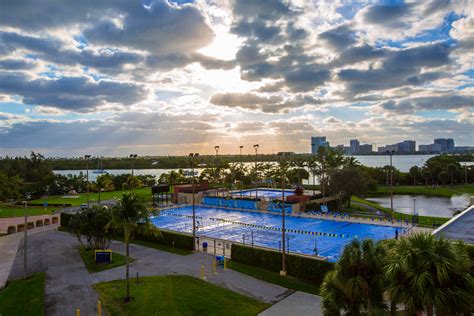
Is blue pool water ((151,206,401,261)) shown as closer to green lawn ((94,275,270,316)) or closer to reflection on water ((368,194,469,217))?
green lawn ((94,275,270,316))

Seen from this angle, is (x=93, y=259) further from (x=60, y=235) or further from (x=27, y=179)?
(x=27, y=179)

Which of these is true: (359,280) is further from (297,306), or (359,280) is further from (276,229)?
(276,229)

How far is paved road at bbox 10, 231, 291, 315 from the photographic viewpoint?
1816cm

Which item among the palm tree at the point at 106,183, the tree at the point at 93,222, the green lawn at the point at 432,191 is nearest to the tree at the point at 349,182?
the green lawn at the point at 432,191

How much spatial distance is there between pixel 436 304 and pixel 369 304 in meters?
2.67

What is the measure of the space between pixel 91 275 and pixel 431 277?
69.5 feet

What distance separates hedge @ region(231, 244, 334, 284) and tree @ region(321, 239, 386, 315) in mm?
8636

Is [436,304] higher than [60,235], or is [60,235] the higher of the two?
[436,304]

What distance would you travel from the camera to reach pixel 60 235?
1430 inches

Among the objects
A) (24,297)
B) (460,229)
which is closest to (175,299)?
(24,297)

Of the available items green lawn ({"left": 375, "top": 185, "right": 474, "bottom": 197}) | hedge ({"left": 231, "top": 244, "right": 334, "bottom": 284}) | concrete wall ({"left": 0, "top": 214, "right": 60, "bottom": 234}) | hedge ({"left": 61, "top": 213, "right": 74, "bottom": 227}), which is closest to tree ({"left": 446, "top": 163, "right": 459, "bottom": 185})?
green lawn ({"left": 375, "top": 185, "right": 474, "bottom": 197})

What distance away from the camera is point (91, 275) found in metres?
22.4

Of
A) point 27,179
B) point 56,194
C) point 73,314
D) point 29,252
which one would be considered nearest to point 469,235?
point 73,314

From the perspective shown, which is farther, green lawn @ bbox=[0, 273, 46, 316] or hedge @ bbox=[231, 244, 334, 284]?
hedge @ bbox=[231, 244, 334, 284]
